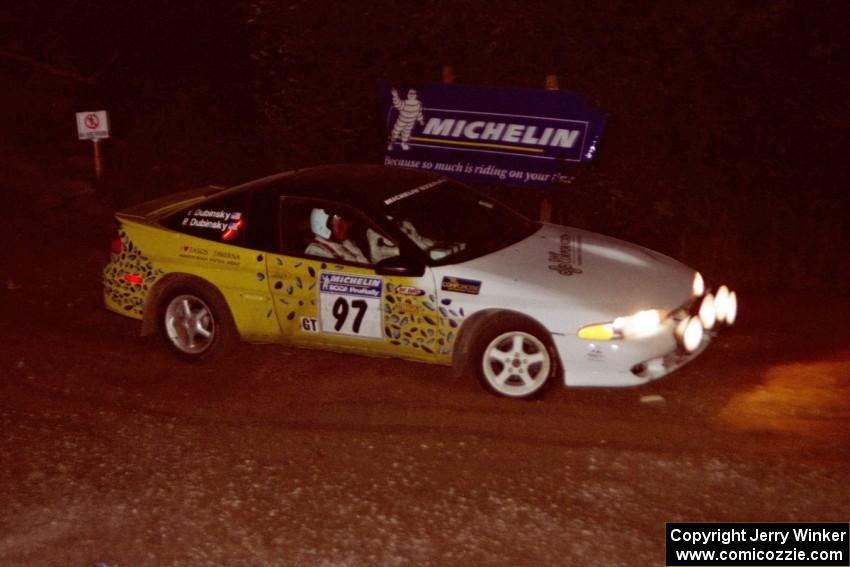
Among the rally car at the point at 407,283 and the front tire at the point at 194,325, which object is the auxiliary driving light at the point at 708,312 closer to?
the rally car at the point at 407,283

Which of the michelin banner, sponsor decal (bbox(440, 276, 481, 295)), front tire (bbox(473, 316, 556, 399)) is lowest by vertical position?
front tire (bbox(473, 316, 556, 399))

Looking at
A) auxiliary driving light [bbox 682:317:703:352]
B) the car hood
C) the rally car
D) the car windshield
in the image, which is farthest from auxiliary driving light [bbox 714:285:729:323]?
the car windshield

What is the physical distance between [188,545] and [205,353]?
3.07m

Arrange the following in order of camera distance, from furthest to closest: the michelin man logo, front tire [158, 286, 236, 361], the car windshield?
the michelin man logo < front tire [158, 286, 236, 361] < the car windshield

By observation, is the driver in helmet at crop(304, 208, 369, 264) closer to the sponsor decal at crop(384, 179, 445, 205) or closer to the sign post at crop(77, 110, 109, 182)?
the sponsor decal at crop(384, 179, 445, 205)

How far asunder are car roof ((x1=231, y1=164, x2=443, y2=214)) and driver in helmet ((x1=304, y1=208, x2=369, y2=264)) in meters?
0.14

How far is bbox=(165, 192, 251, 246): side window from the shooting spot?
8.40m

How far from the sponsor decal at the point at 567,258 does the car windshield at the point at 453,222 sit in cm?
32

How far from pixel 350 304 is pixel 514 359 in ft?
4.01

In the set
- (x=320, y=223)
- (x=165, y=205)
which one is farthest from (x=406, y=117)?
(x=320, y=223)

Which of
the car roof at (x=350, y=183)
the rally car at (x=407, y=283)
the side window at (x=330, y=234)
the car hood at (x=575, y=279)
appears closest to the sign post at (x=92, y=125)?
the rally car at (x=407, y=283)

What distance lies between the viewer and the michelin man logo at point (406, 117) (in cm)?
1212

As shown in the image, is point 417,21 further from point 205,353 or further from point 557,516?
point 557,516

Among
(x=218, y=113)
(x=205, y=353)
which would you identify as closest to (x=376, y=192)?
(x=205, y=353)
